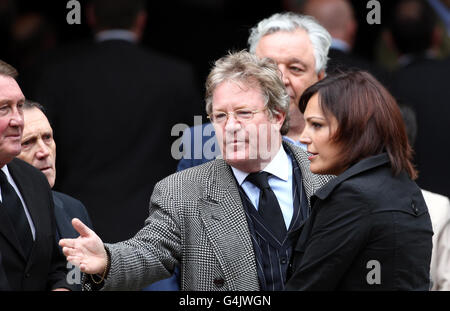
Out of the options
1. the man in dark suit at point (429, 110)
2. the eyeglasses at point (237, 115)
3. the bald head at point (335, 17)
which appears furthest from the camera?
the bald head at point (335, 17)

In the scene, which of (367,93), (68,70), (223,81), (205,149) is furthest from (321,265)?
(68,70)

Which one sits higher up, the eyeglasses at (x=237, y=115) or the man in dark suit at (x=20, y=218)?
the eyeglasses at (x=237, y=115)

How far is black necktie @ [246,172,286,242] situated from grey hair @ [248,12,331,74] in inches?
39.0

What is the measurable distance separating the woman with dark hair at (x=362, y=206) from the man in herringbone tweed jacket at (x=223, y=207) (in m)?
0.33

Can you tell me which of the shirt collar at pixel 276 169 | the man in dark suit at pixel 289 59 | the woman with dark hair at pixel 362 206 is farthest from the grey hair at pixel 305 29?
the woman with dark hair at pixel 362 206

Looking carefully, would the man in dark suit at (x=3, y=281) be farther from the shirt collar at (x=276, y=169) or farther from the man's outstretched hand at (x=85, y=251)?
the shirt collar at (x=276, y=169)

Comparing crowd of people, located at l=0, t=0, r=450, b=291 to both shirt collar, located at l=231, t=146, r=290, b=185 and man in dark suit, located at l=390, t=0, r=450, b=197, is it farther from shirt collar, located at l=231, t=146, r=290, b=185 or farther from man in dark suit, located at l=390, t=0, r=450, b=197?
man in dark suit, located at l=390, t=0, r=450, b=197

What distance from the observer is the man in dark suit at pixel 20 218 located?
3566 mm

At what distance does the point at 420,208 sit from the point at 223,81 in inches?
40.5

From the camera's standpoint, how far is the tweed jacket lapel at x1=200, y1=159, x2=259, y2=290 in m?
3.87

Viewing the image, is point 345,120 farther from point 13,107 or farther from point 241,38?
point 241,38

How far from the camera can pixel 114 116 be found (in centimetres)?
568

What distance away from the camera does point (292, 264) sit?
3.79 meters
